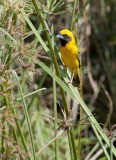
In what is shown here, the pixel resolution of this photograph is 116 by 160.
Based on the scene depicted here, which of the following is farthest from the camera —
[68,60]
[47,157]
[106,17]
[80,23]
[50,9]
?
[106,17]

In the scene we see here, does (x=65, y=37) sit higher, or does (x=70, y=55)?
(x=65, y=37)

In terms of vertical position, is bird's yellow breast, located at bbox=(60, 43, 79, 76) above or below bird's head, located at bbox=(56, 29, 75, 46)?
below

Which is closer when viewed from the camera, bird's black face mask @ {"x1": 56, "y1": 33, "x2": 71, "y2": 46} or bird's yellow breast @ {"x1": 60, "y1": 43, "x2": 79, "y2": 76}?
bird's black face mask @ {"x1": 56, "y1": 33, "x2": 71, "y2": 46}

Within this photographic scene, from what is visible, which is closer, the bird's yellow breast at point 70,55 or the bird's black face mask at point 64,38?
the bird's black face mask at point 64,38

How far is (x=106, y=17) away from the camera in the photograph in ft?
17.0

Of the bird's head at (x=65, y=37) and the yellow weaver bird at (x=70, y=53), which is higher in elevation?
the bird's head at (x=65, y=37)

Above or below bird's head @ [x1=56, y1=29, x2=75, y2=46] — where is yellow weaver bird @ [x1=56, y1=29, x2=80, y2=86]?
below

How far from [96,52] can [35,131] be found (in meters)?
1.52

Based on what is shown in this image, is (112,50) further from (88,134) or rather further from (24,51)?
(24,51)

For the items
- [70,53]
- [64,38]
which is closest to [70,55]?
[70,53]

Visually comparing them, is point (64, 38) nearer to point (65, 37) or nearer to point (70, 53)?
point (65, 37)

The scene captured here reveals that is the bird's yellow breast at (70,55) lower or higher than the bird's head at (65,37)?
lower

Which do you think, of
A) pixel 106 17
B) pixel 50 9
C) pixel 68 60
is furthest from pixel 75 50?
pixel 106 17

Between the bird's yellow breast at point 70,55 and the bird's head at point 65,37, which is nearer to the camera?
the bird's head at point 65,37
